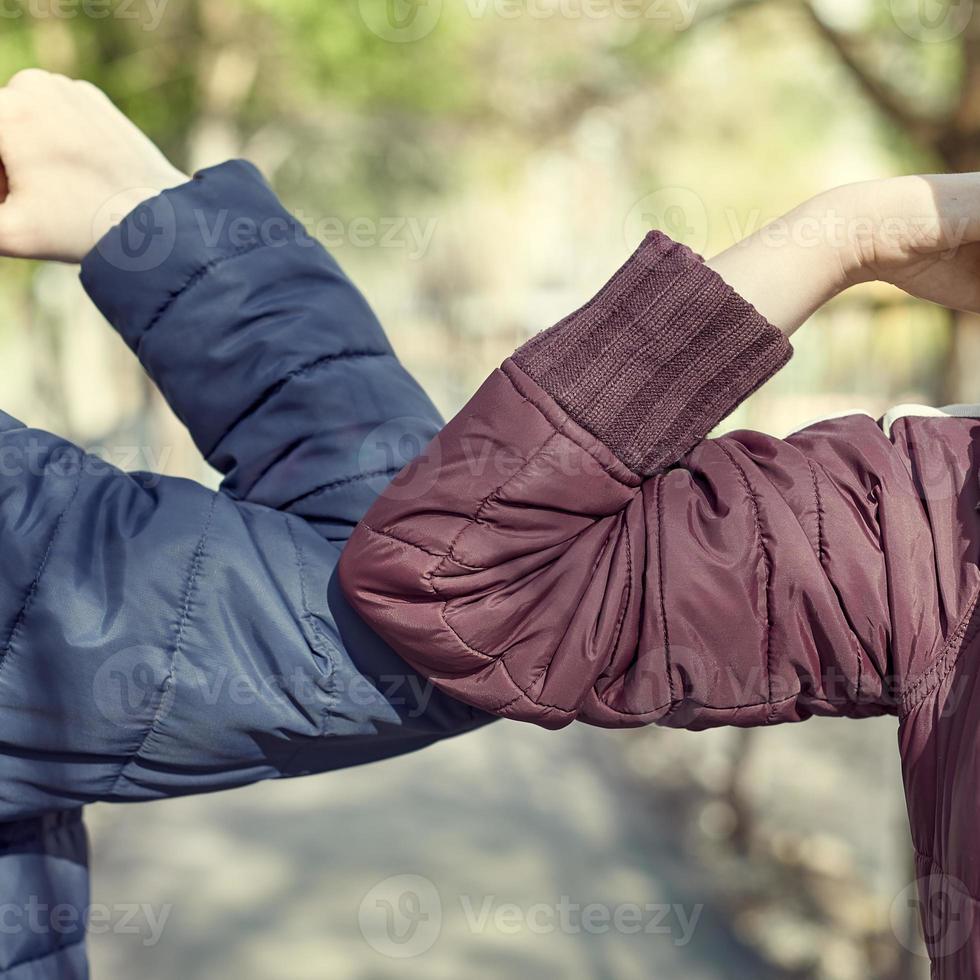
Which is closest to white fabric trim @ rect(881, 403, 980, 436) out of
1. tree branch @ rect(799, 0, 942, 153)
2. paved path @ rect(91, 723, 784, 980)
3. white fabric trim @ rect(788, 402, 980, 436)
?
white fabric trim @ rect(788, 402, 980, 436)

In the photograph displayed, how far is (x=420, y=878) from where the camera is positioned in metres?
4.35

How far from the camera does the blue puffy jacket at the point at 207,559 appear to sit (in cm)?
114

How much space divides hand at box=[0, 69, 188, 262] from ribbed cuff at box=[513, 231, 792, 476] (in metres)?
0.58

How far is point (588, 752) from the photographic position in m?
6.04

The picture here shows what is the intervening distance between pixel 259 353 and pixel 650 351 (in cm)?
45

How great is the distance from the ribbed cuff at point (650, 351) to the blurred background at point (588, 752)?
203 cm

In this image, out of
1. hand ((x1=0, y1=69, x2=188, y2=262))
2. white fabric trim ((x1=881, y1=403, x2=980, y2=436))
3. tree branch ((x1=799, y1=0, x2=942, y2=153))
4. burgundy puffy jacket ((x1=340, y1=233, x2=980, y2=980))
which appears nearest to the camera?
burgundy puffy jacket ((x1=340, y1=233, x2=980, y2=980))

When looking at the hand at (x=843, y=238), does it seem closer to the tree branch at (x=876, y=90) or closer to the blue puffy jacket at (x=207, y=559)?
the blue puffy jacket at (x=207, y=559)

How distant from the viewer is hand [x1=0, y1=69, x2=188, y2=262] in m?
1.33

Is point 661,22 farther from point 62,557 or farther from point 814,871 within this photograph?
point 62,557

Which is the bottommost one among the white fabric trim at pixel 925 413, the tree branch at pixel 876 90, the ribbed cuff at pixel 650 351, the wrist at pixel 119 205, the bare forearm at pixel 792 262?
the white fabric trim at pixel 925 413

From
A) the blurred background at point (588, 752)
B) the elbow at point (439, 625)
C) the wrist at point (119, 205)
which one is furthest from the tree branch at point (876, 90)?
the elbow at point (439, 625)

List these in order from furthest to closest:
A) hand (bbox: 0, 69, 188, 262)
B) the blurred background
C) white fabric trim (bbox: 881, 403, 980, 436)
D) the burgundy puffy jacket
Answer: the blurred background
hand (bbox: 0, 69, 188, 262)
white fabric trim (bbox: 881, 403, 980, 436)
the burgundy puffy jacket

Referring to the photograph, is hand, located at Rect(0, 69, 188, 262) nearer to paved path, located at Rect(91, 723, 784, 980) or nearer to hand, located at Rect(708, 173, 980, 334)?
hand, located at Rect(708, 173, 980, 334)
